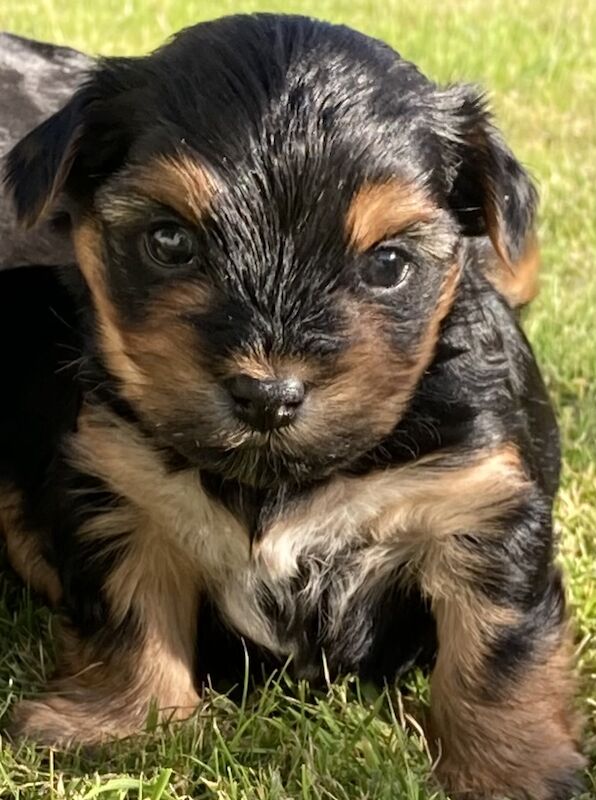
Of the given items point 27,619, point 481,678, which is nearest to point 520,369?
point 481,678

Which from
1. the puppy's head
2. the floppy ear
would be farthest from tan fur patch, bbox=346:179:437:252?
the floppy ear

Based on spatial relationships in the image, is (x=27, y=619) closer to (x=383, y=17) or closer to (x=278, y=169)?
(x=278, y=169)

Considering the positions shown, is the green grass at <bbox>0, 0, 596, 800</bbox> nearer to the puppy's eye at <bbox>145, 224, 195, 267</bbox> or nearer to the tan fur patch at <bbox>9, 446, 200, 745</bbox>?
the tan fur patch at <bbox>9, 446, 200, 745</bbox>

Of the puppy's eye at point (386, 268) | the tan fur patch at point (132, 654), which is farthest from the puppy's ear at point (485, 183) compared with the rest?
the tan fur patch at point (132, 654)

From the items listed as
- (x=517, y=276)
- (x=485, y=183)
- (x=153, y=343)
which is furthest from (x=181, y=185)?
(x=517, y=276)

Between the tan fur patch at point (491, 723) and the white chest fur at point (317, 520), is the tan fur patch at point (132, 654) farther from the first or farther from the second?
the tan fur patch at point (491, 723)

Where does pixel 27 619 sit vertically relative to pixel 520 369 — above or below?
below

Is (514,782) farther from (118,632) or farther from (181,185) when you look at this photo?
(181,185)
